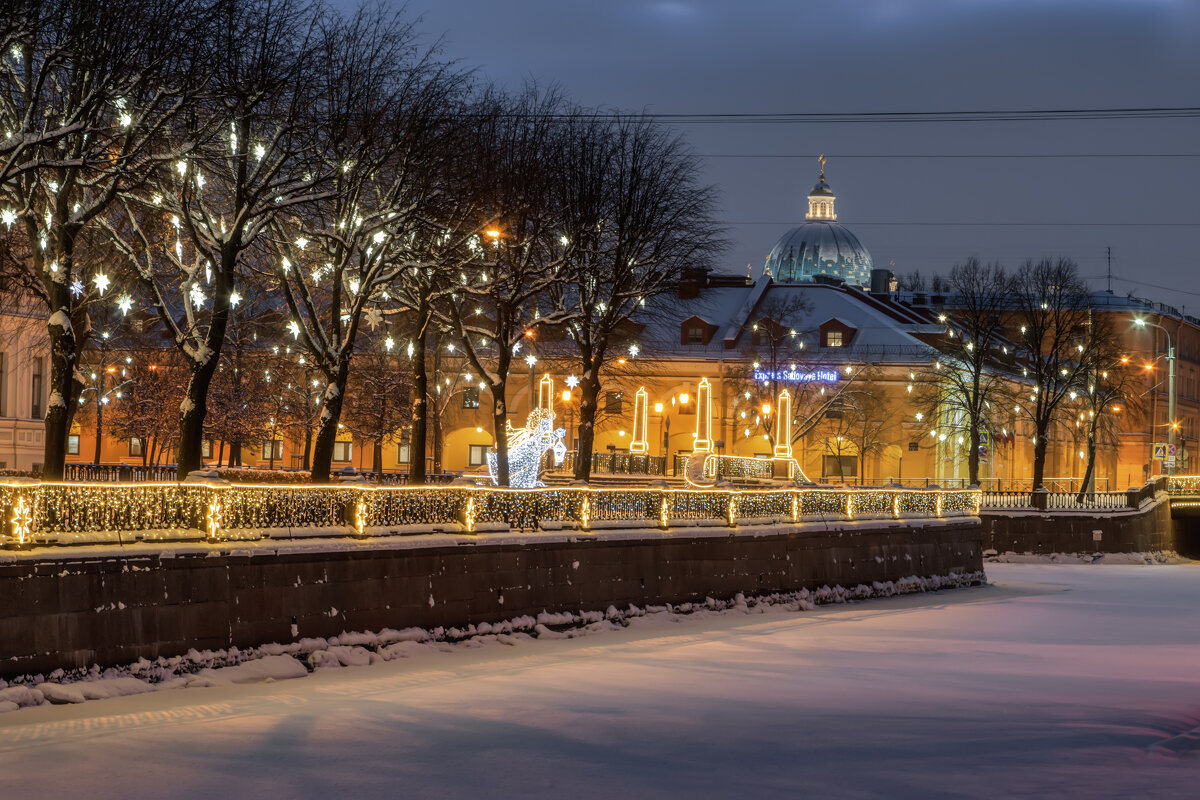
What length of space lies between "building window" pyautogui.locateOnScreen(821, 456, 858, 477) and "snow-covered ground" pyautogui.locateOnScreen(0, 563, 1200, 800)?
68.3m

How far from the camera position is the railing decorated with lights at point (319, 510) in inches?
779

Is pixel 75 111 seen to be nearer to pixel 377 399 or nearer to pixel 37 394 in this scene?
pixel 37 394

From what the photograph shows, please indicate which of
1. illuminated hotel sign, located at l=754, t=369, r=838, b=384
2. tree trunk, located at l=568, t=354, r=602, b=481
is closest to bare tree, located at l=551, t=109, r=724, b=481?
tree trunk, located at l=568, t=354, r=602, b=481

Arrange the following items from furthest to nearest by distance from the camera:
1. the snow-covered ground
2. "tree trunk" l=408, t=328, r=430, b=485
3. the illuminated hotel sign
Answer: the illuminated hotel sign → "tree trunk" l=408, t=328, r=430, b=485 → the snow-covered ground

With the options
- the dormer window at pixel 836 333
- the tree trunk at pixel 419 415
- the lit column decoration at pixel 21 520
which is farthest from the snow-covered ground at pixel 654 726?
the dormer window at pixel 836 333

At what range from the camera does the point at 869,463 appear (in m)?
96.7

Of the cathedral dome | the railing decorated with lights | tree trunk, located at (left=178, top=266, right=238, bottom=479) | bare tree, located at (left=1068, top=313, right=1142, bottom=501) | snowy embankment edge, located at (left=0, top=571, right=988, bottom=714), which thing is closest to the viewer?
snowy embankment edge, located at (left=0, top=571, right=988, bottom=714)

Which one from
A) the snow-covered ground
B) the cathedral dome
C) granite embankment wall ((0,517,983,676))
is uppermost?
the cathedral dome

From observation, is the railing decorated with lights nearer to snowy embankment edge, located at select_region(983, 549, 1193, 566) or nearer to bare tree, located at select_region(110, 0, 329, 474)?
bare tree, located at select_region(110, 0, 329, 474)

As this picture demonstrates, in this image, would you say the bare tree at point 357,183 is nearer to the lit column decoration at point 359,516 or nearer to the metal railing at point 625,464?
the lit column decoration at point 359,516

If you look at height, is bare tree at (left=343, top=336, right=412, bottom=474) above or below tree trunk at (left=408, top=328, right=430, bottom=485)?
above

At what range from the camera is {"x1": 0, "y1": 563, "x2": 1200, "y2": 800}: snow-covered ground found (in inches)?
580

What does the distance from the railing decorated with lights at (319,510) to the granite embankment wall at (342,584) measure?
312 millimetres

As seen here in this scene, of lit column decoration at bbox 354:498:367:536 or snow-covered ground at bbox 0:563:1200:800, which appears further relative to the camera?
lit column decoration at bbox 354:498:367:536
